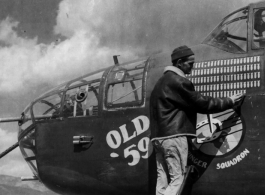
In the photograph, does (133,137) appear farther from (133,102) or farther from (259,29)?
(259,29)

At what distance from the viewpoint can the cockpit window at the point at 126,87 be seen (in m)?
5.84

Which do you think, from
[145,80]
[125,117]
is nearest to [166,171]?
[125,117]

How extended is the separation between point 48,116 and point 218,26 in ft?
10.8

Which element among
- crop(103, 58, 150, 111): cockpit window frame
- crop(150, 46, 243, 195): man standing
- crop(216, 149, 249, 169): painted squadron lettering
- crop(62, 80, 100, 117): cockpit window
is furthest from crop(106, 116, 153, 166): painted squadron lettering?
crop(216, 149, 249, 169): painted squadron lettering

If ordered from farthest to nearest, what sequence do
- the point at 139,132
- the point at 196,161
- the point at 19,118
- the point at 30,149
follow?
1. the point at 19,118
2. the point at 30,149
3. the point at 139,132
4. the point at 196,161

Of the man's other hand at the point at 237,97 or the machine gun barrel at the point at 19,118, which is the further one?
the machine gun barrel at the point at 19,118

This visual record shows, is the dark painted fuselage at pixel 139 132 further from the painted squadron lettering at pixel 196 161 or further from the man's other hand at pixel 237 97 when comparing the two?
the man's other hand at pixel 237 97

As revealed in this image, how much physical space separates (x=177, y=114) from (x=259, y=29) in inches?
82.4

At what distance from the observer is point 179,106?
187 inches

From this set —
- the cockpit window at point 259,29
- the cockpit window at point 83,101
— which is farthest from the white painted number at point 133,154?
the cockpit window at point 259,29

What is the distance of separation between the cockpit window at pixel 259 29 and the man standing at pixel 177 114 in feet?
3.01

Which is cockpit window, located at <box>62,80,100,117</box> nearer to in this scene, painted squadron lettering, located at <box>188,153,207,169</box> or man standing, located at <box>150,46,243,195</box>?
man standing, located at <box>150,46,243,195</box>

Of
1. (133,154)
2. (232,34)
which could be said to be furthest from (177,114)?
(232,34)

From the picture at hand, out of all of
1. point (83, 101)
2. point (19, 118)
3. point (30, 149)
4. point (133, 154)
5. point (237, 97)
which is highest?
point (237, 97)
